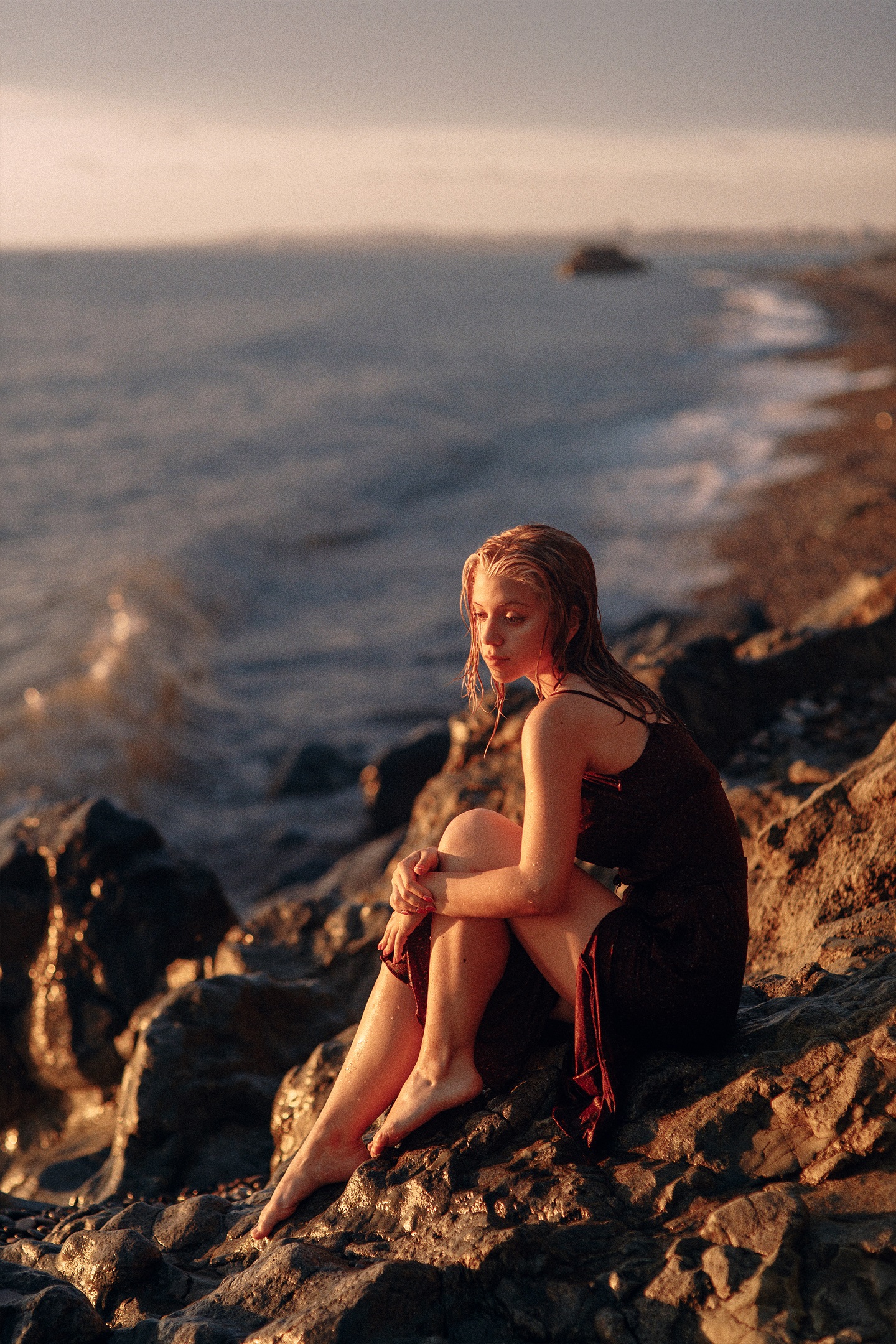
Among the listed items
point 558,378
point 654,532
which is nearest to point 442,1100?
point 654,532

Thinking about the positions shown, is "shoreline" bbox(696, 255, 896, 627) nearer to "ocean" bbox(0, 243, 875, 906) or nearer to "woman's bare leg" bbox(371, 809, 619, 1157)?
"ocean" bbox(0, 243, 875, 906)

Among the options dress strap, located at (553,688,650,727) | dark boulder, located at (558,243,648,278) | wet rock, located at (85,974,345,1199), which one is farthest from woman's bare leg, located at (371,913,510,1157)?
dark boulder, located at (558,243,648,278)

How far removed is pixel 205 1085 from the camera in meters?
4.74

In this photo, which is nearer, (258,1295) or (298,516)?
(258,1295)

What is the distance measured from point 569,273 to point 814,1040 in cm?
12483

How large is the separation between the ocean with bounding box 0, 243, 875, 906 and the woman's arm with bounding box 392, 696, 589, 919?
627 centimetres

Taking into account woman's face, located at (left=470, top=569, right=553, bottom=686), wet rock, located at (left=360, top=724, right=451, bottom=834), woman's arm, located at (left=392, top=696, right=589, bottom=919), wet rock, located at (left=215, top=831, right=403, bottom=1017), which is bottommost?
wet rock, located at (left=360, top=724, right=451, bottom=834)

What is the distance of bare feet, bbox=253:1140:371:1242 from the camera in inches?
124

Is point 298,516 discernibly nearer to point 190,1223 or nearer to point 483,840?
point 190,1223

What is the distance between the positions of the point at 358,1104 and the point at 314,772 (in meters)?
7.64

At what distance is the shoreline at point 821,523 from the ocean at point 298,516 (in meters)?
0.64

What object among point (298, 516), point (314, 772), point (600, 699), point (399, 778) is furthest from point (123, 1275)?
point (298, 516)

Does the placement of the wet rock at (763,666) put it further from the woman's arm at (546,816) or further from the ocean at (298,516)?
the ocean at (298,516)

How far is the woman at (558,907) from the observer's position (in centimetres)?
289
